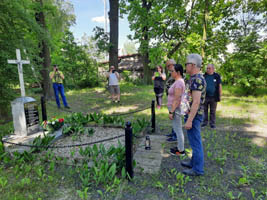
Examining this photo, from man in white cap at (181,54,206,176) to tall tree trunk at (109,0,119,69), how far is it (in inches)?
342

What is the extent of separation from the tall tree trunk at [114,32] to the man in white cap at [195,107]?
8.68 m

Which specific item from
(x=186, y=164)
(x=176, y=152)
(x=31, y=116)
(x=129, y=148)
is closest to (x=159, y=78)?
(x=176, y=152)

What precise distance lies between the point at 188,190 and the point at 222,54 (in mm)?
8678

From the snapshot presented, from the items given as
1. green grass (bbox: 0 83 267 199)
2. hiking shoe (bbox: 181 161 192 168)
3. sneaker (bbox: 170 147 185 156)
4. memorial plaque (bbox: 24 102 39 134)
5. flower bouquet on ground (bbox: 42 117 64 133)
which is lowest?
green grass (bbox: 0 83 267 199)

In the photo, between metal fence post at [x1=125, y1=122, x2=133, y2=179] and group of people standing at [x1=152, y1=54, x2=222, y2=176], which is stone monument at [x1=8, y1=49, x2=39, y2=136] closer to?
metal fence post at [x1=125, y1=122, x2=133, y2=179]

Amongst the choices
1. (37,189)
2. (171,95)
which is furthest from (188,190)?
(37,189)

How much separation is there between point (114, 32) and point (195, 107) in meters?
10.1

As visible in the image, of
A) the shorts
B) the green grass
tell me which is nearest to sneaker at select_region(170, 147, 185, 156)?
the green grass

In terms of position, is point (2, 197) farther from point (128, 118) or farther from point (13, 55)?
point (13, 55)

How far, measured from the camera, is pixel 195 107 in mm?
A: 2584

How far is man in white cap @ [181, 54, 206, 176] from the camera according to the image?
258 cm

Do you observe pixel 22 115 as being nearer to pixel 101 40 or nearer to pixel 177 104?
pixel 177 104

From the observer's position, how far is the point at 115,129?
17.2ft

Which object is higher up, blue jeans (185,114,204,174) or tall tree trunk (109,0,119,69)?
tall tree trunk (109,0,119,69)
